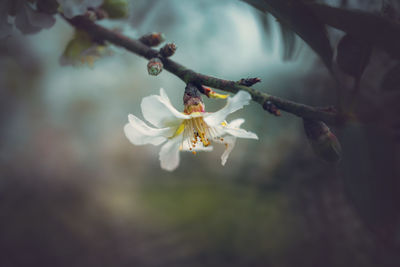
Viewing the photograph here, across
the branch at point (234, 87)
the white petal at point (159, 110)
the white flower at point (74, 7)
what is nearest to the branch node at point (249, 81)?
the branch at point (234, 87)

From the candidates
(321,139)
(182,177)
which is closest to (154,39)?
(321,139)

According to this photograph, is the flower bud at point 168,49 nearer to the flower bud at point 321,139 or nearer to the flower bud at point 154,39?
the flower bud at point 154,39

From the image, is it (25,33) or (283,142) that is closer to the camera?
(25,33)

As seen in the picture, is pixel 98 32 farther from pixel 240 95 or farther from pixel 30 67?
pixel 30 67

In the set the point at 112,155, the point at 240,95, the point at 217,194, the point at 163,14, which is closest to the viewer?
the point at 240,95

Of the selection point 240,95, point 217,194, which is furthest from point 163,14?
point 217,194

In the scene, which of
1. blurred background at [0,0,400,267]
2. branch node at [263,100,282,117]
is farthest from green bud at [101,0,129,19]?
branch node at [263,100,282,117]

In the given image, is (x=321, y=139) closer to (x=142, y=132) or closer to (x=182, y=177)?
(x=142, y=132)

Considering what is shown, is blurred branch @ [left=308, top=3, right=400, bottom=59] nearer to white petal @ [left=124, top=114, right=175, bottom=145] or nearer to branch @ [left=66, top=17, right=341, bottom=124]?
branch @ [left=66, top=17, right=341, bottom=124]
